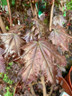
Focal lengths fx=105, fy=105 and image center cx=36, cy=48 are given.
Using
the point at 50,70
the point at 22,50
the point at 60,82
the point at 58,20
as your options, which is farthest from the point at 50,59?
the point at 60,82

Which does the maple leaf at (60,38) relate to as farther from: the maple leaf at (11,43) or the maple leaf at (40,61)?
the maple leaf at (11,43)

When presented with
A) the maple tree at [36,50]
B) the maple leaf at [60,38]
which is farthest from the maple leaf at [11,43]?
the maple leaf at [60,38]

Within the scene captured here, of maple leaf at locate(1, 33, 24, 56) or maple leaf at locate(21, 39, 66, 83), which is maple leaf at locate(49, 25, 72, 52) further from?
maple leaf at locate(1, 33, 24, 56)

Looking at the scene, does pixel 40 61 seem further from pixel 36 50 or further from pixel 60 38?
pixel 60 38

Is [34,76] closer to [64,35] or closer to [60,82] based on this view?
[64,35]

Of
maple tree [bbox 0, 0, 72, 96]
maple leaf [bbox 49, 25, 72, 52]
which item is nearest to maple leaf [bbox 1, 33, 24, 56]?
maple tree [bbox 0, 0, 72, 96]
